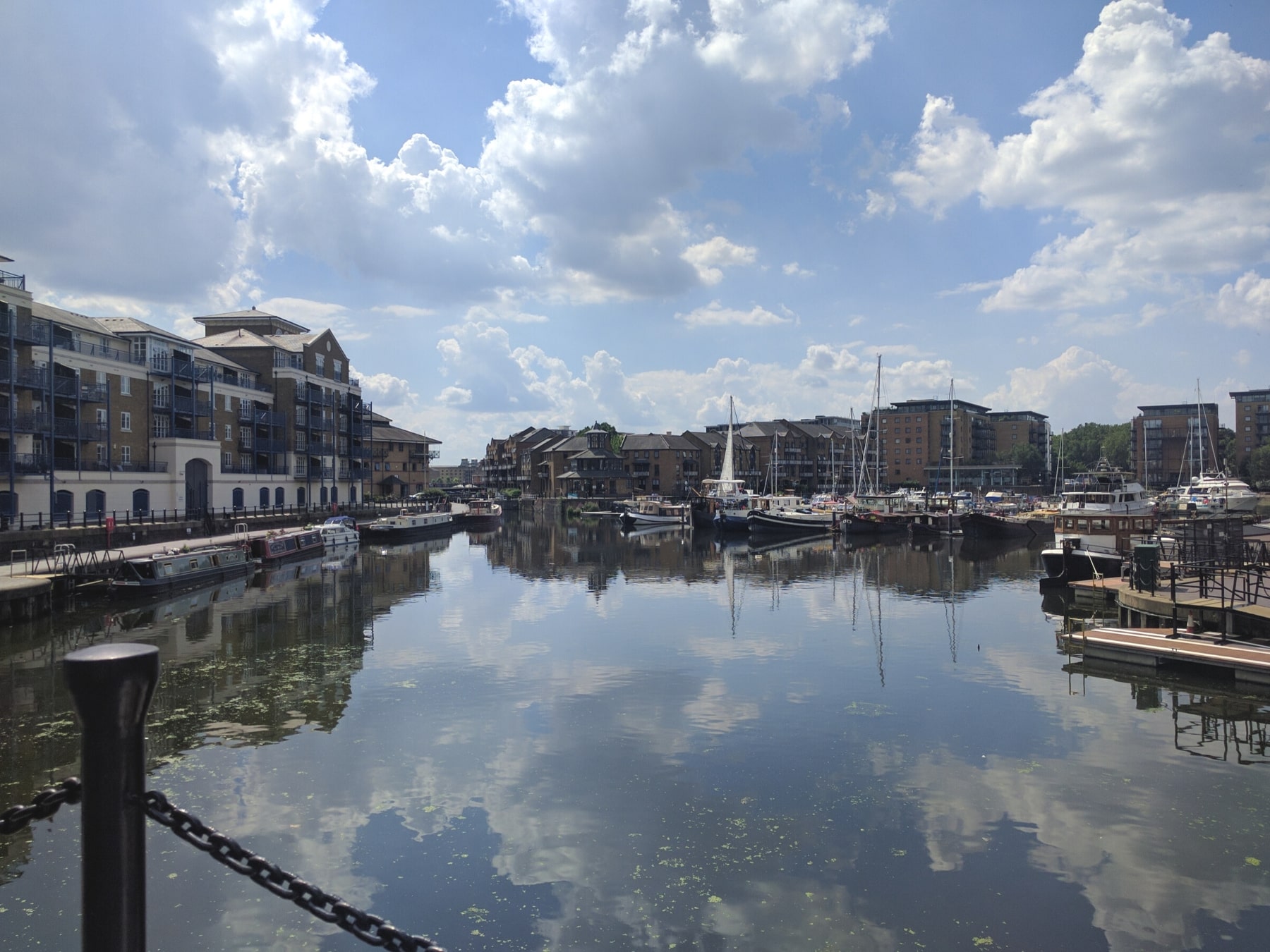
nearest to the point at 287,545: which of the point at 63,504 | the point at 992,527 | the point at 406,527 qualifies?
the point at 63,504

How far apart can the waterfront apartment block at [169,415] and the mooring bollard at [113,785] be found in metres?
56.2

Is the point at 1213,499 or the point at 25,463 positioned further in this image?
the point at 1213,499

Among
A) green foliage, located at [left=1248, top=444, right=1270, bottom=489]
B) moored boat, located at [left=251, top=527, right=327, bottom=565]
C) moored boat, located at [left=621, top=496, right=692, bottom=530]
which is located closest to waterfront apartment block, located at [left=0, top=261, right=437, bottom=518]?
moored boat, located at [left=251, top=527, right=327, bottom=565]

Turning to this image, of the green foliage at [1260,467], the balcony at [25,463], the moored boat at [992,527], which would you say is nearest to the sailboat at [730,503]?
the moored boat at [992,527]

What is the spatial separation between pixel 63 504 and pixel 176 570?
19740mm

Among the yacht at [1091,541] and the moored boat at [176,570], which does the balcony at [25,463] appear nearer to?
the moored boat at [176,570]

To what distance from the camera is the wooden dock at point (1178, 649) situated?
2198 centimetres

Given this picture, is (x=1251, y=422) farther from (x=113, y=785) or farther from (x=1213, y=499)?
(x=113, y=785)

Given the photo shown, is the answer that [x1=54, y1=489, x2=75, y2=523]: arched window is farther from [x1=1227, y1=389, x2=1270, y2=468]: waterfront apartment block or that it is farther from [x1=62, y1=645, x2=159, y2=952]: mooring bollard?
[x1=1227, y1=389, x2=1270, y2=468]: waterfront apartment block

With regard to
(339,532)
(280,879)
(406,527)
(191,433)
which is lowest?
(406,527)

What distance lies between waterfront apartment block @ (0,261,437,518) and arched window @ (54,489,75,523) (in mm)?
93

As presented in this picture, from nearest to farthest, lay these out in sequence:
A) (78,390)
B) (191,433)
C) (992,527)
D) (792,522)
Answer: (78,390)
(191,433)
(992,527)
(792,522)

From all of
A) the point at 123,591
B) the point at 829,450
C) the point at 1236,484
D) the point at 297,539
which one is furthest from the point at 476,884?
the point at 829,450

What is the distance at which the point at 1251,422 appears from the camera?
17938 cm
